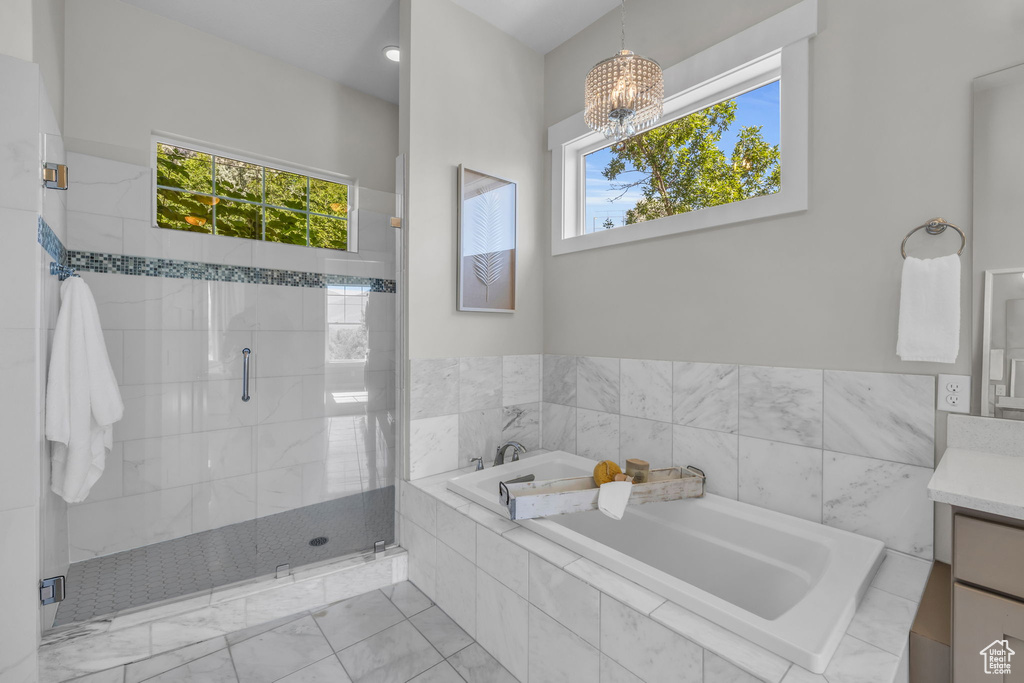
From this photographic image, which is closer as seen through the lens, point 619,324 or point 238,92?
point 619,324

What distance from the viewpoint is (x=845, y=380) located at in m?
1.60

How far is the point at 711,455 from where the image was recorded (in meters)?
1.95

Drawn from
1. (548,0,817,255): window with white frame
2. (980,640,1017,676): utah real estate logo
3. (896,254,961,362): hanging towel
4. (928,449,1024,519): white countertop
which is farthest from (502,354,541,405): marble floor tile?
(980,640,1017,676): utah real estate logo

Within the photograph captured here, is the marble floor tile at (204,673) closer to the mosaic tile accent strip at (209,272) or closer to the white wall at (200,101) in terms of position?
the mosaic tile accent strip at (209,272)

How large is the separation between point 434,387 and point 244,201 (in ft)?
4.78

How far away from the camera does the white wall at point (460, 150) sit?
2.23 metres

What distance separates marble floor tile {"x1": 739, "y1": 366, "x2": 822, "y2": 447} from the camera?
5.50 feet

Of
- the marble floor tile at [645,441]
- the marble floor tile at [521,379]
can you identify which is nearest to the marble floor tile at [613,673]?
the marble floor tile at [645,441]

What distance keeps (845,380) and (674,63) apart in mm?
1606

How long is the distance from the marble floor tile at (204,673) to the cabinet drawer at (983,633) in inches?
76.4

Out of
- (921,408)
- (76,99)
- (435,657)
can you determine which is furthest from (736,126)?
(76,99)

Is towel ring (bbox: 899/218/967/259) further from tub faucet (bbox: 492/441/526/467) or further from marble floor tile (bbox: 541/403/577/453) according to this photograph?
tub faucet (bbox: 492/441/526/467)

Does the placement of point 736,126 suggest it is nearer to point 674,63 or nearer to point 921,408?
point 674,63

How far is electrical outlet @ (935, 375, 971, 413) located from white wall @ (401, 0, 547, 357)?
182 cm
